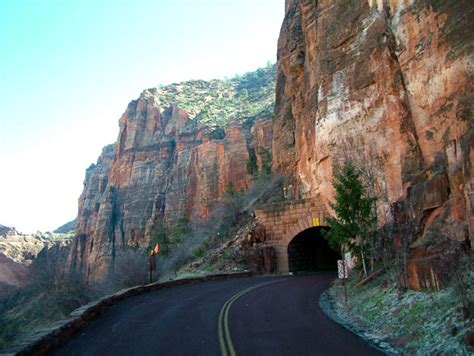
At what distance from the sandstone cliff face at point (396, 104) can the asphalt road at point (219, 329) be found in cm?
335

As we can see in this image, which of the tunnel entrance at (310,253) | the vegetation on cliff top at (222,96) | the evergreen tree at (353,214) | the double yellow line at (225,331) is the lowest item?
the double yellow line at (225,331)

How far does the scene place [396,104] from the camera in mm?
18812

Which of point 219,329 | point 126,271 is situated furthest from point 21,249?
point 219,329

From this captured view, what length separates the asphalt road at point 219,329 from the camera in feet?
26.1

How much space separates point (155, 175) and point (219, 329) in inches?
2942

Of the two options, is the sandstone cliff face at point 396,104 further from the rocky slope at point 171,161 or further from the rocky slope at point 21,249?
the rocky slope at point 21,249

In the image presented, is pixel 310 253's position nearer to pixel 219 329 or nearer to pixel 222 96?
pixel 219 329

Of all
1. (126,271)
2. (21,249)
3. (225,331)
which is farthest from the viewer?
(21,249)

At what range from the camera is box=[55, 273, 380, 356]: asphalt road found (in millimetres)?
7953

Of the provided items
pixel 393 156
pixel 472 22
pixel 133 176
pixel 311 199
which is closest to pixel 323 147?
pixel 311 199

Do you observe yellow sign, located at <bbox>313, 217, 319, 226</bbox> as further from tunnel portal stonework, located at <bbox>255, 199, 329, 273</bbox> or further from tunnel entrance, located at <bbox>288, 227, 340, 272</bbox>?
tunnel entrance, located at <bbox>288, 227, 340, 272</bbox>

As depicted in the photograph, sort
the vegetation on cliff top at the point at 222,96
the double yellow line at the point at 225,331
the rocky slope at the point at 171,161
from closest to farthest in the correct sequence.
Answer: the double yellow line at the point at 225,331
the rocky slope at the point at 171,161
the vegetation on cliff top at the point at 222,96

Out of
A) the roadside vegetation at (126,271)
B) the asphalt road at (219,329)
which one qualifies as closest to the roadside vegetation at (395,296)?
the asphalt road at (219,329)

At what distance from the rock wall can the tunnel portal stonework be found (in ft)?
106
